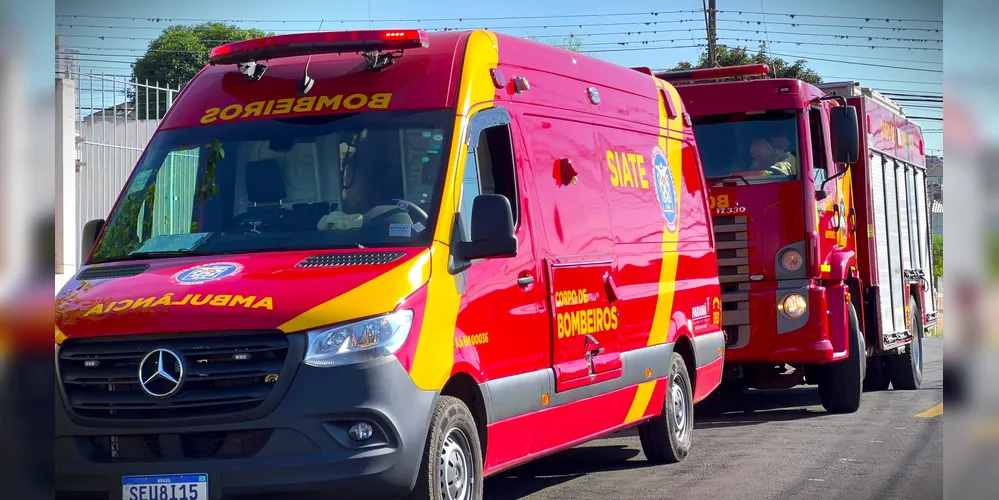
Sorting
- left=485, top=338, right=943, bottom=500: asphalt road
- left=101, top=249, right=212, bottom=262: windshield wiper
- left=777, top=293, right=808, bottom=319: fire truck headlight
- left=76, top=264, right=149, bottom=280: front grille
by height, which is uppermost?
left=101, top=249, right=212, bottom=262: windshield wiper

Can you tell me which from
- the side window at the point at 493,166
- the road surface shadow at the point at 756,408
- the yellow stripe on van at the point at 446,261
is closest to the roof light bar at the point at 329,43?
the yellow stripe on van at the point at 446,261

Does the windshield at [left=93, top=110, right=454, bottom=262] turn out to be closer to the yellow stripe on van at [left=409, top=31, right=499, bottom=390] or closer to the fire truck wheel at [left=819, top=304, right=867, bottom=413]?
the yellow stripe on van at [left=409, top=31, right=499, bottom=390]

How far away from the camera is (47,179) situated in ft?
13.5

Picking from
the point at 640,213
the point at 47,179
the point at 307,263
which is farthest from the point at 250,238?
the point at 640,213

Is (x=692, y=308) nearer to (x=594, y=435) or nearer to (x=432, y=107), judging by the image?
(x=594, y=435)

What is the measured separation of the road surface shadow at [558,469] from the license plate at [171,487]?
Result: 121 inches

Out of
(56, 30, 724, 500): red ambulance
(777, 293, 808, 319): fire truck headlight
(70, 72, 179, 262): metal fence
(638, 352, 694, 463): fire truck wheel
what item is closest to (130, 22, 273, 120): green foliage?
(70, 72, 179, 262): metal fence

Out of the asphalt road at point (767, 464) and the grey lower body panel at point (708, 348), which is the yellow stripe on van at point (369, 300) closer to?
the asphalt road at point (767, 464)

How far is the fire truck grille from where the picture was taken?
1223 cm

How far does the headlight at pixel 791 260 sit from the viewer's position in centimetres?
1209

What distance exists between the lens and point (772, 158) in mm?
12367

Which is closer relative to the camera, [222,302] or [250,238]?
[222,302]

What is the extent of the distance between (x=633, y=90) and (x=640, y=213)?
1072 mm

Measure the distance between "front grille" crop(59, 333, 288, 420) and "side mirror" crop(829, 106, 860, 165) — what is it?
26.1 feet
